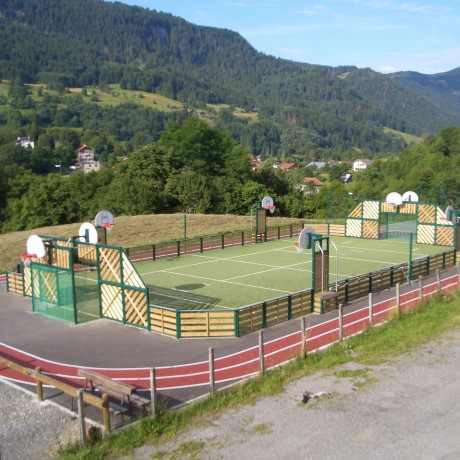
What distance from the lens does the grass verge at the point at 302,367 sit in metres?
11.5

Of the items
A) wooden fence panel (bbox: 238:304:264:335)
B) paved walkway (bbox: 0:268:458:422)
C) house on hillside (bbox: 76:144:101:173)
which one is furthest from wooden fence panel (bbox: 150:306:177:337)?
house on hillside (bbox: 76:144:101:173)

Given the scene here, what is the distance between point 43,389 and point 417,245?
96.9 feet

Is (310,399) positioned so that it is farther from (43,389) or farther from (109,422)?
(43,389)

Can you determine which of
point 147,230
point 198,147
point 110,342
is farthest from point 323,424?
point 198,147

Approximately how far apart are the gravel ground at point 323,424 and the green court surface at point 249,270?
381 inches

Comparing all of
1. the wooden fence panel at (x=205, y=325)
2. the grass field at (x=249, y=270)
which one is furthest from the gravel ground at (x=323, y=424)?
the grass field at (x=249, y=270)

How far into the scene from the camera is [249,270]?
3108cm

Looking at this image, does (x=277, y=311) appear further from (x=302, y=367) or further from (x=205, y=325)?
(x=302, y=367)

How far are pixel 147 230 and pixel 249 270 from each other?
17.9 metres

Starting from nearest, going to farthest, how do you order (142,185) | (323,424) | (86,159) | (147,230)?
(323,424) → (147,230) → (142,185) → (86,159)

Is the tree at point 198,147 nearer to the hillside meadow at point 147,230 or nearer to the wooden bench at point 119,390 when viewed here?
the hillside meadow at point 147,230

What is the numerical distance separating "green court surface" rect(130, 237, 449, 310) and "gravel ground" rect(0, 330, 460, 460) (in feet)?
31.7

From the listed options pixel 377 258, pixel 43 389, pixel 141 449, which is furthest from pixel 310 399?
pixel 377 258

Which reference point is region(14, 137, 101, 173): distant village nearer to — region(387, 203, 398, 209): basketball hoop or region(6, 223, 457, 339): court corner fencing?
region(387, 203, 398, 209): basketball hoop
